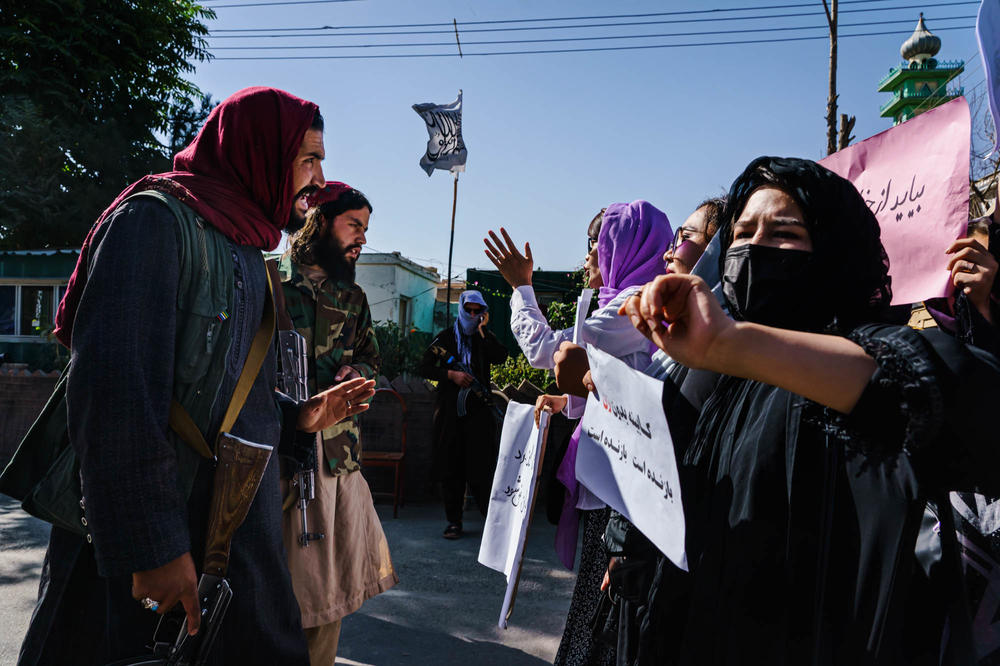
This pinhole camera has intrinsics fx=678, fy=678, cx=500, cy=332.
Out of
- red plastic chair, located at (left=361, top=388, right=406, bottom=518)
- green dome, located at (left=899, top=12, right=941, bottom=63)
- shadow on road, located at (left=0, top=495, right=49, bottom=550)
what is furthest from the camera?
green dome, located at (left=899, top=12, right=941, bottom=63)

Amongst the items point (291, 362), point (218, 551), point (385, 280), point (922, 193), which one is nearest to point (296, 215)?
point (291, 362)

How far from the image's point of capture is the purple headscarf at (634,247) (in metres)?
2.78

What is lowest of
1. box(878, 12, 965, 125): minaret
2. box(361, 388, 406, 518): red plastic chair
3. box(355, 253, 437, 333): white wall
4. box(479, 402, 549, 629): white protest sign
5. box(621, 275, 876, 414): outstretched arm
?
box(361, 388, 406, 518): red plastic chair

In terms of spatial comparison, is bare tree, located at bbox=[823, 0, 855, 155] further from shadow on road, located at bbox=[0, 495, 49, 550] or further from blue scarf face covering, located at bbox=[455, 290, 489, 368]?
shadow on road, located at bbox=[0, 495, 49, 550]

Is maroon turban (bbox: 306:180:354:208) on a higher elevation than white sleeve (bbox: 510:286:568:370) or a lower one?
higher

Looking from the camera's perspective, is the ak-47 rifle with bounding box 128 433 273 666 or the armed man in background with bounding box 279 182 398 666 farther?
the armed man in background with bounding box 279 182 398 666

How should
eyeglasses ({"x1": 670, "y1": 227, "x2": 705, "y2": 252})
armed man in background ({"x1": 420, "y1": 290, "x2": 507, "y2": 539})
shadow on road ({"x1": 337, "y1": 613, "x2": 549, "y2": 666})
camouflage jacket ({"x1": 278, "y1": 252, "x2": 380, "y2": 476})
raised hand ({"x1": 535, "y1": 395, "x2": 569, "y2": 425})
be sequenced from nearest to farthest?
eyeglasses ({"x1": 670, "y1": 227, "x2": 705, "y2": 252})
raised hand ({"x1": 535, "y1": 395, "x2": 569, "y2": 425})
camouflage jacket ({"x1": 278, "y1": 252, "x2": 380, "y2": 476})
shadow on road ({"x1": 337, "y1": 613, "x2": 549, "y2": 666})
armed man in background ({"x1": 420, "y1": 290, "x2": 507, "y2": 539})

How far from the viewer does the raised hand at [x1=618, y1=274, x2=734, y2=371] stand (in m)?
1.06

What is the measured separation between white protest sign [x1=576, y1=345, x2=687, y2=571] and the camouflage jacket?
4.59 feet

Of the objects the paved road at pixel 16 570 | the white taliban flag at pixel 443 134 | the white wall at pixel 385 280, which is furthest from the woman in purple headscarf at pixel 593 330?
the white wall at pixel 385 280

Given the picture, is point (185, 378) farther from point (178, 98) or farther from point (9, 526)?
point (178, 98)

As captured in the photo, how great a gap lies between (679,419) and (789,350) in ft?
1.97

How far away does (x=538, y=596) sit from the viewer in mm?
4398

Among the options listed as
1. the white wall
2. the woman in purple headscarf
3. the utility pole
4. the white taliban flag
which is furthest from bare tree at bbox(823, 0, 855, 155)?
the white wall
